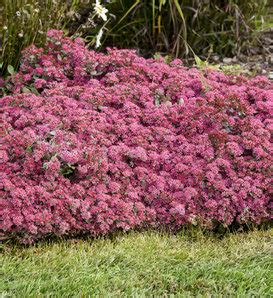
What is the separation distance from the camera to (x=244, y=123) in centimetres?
471

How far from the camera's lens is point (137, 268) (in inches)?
146

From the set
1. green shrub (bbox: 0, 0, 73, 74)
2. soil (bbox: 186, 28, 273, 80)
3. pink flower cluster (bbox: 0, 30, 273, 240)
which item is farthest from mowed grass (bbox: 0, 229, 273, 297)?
soil (bbox: 186, 28, 273, 80)

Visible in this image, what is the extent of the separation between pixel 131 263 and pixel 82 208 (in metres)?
0.49

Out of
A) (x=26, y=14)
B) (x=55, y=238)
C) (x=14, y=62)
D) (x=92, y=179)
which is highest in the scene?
(x=26, y=14)

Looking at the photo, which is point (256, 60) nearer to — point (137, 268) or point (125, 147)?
point (125, 147)

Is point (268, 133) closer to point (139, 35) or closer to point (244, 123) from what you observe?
point (244, 123)

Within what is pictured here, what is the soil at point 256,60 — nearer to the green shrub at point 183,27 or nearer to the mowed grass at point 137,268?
the green shrub at point 183,27

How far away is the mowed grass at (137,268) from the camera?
3.43 meters

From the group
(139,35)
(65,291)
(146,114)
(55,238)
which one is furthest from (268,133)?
(139,35)

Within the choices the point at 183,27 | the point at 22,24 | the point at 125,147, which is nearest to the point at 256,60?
the point at 183,27

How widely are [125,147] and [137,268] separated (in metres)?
1.01

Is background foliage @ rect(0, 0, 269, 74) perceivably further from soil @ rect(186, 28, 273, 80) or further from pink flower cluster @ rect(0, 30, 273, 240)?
pink flower cluster @ rect(0, 30, 273, 240)

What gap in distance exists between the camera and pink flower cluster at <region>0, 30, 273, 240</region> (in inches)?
159

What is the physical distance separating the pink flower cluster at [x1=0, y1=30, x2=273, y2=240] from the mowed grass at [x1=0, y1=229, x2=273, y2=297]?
136mm
